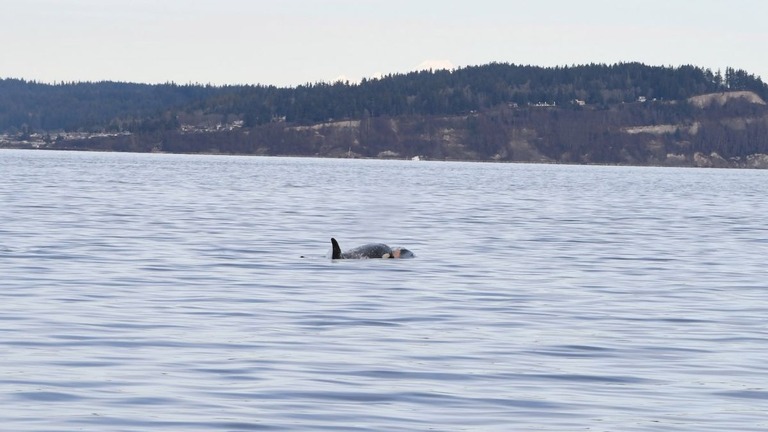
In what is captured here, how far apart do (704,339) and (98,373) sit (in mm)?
10010

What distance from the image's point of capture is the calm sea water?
16.1 metres

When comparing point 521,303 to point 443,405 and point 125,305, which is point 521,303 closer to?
point 125,305

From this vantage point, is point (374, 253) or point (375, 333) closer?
point (375, 333)

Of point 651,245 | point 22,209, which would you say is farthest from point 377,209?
point 651,245

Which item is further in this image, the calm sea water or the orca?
the orca

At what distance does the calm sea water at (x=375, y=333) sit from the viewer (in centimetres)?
1606

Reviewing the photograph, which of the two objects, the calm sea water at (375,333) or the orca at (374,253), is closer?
the calm sea water at (375,333)

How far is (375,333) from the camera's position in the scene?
22.8 metres

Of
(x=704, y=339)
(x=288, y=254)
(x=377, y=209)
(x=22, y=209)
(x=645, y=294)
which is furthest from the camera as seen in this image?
(x=377, y=209)

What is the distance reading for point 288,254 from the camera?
40594 millimetres

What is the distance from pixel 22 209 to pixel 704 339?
44794mm

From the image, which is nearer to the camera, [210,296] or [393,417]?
[393,417]

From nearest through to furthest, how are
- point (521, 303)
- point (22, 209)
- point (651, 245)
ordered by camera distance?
point (521, 303) → point (651, 245) → point (22, 209)

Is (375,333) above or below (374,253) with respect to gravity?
above
